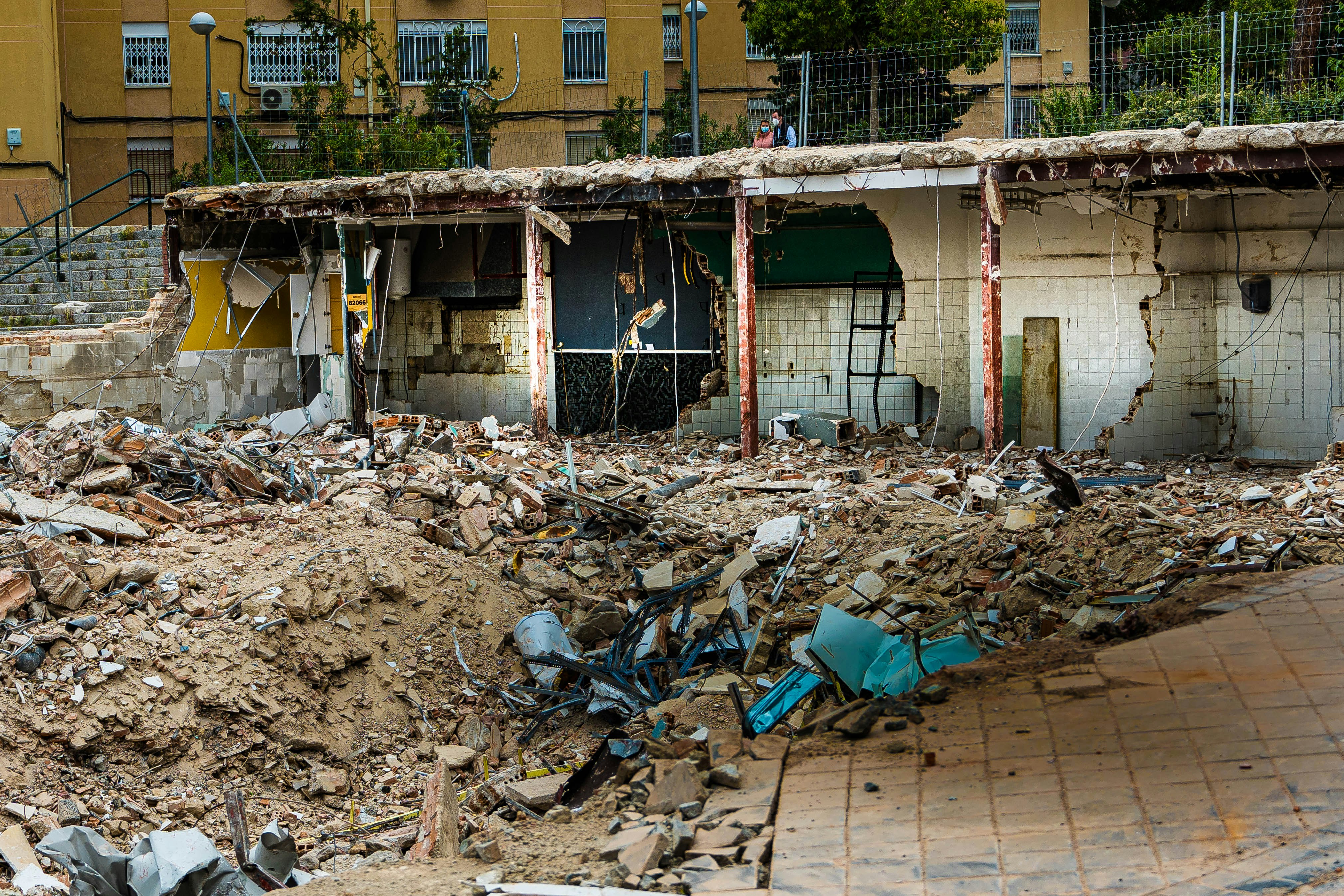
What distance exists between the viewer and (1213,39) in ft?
51.9

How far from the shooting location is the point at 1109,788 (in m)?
4.60

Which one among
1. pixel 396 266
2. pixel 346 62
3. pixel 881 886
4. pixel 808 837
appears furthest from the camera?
pixel 346 62

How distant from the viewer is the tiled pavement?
4094 millimetres

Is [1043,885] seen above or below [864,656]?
below

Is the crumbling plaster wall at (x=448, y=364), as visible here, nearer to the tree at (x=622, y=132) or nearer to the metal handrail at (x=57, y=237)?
the metal handrail at (x=57, y=237)

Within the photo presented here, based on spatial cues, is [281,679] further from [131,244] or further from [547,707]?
[131,244]

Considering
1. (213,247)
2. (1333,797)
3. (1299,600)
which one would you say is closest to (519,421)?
(213,247)

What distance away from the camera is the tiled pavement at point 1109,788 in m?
4.09

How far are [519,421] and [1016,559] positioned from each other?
1057cm

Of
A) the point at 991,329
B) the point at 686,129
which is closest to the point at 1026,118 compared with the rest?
the point at 686,129

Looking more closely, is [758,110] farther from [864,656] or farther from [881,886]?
[881,886]

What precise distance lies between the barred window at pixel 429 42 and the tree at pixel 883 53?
7092 millimetres

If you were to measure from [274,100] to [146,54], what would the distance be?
360 centimetres

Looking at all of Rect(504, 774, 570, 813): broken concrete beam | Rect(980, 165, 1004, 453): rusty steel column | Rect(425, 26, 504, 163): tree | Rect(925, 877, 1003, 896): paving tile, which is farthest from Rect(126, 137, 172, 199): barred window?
Rect(925, 877, 1003, 896): paving tile
